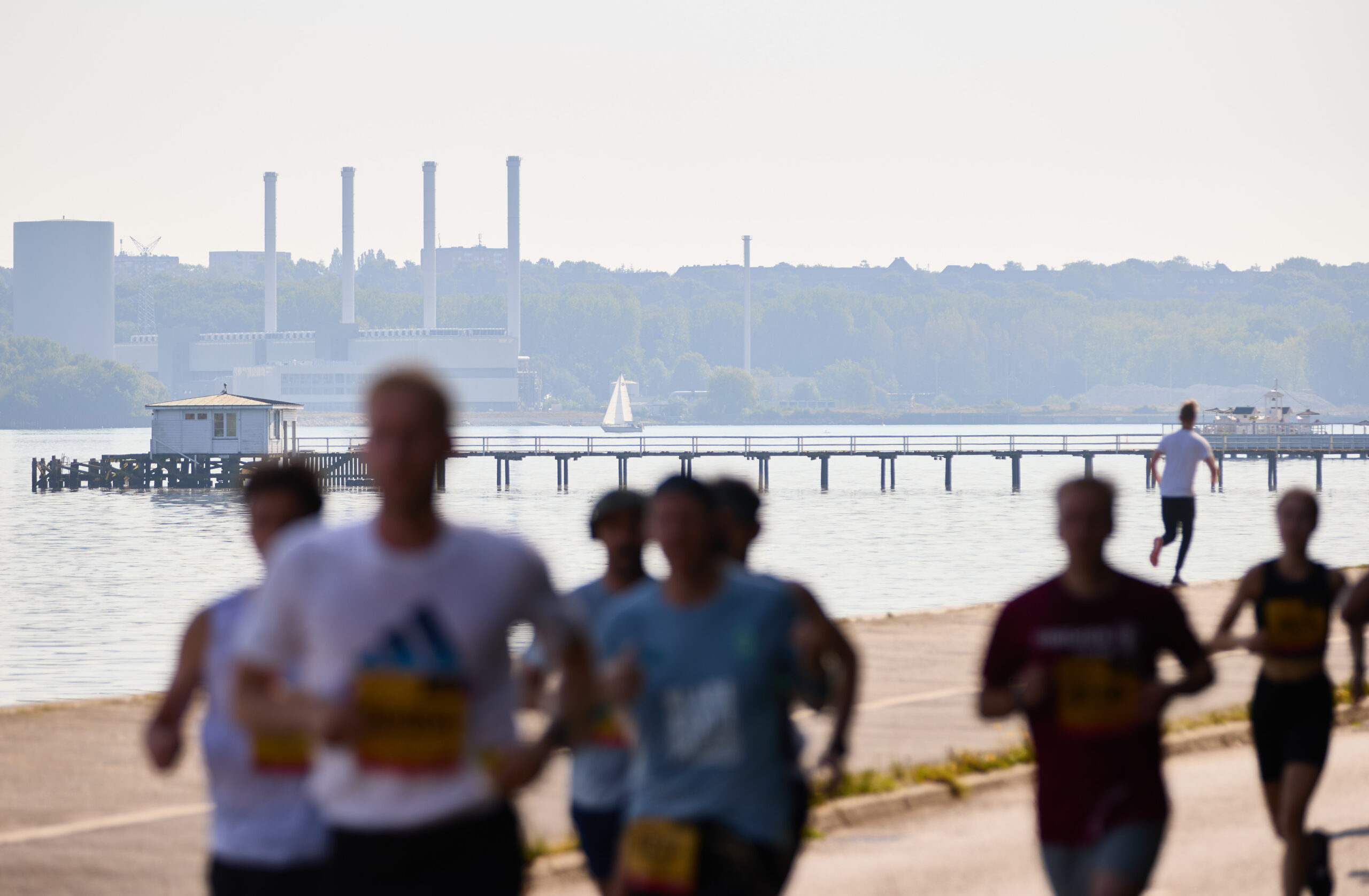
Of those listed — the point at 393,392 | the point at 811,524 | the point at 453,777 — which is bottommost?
the point at 811,524

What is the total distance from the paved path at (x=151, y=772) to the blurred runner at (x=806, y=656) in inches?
119

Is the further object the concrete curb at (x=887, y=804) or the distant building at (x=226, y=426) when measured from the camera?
the distant building at (x=226, y=426)

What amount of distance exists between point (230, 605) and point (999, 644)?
198 cm

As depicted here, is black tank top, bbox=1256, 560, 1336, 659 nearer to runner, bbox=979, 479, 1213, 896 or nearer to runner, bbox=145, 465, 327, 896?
runner, bbox=979, 479, 1213, 896

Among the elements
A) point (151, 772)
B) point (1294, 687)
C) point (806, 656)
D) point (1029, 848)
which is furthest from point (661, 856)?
point (151, 772)

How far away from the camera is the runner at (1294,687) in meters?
6.72

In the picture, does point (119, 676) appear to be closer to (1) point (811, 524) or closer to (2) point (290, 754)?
(2) point (290, 754)

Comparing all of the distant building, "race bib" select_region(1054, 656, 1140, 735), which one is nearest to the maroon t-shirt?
"race bib" select_region(1054, 656, 1140, 735)

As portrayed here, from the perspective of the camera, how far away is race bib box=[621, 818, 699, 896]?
4.38 m

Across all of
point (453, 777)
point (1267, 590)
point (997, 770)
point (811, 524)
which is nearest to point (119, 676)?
point (997, 770)

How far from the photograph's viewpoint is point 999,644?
510 centimetres

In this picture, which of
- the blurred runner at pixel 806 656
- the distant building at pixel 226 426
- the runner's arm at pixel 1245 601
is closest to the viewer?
the blurred runner at pixel 806 656

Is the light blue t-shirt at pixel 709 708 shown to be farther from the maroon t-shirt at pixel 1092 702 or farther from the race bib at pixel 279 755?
the maroon t-shirt at pixel 1092 702

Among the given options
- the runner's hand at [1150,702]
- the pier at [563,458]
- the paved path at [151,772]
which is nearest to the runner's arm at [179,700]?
the runner's hand at [1150,702]
